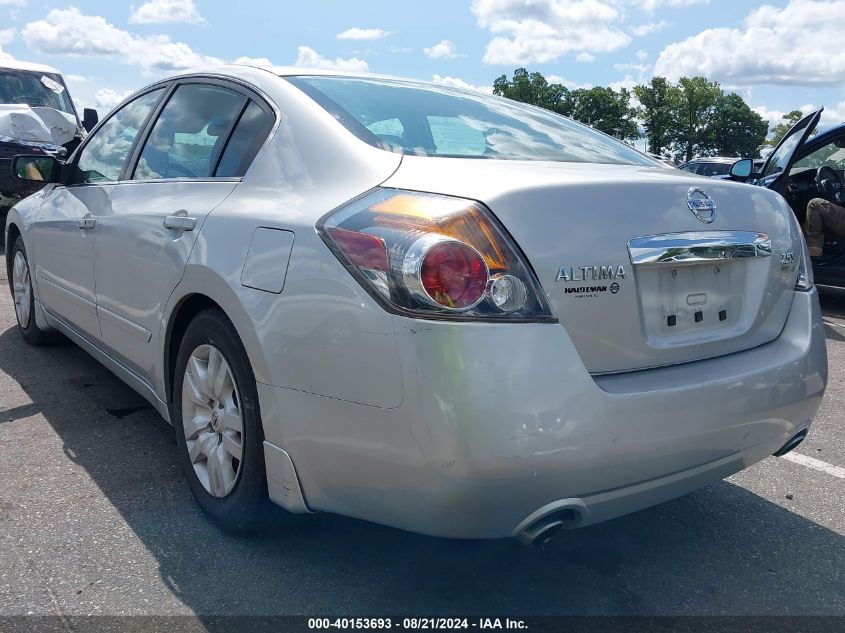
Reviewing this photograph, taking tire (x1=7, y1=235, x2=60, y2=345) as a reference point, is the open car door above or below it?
above

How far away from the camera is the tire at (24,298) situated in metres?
4.95

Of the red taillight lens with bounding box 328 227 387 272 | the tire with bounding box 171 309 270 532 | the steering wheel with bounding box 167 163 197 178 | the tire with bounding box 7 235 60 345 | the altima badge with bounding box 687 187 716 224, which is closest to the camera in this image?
the red taillight lens with bounding box 328 227 387 272

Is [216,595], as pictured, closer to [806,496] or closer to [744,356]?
[744,356]

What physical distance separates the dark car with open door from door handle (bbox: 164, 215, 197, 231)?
18.6 feet

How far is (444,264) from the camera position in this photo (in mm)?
1950

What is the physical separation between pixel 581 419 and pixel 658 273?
20.6 inches

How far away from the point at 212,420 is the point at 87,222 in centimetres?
150

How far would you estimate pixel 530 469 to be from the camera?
1.92 meters

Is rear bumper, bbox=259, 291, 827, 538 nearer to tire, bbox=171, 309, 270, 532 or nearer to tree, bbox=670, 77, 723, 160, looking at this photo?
tire, bbox=171, 309, 270, 532

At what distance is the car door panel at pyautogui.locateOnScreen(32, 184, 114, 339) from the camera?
3691 millimetres

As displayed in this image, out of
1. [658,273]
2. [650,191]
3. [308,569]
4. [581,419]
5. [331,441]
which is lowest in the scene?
[308,569]

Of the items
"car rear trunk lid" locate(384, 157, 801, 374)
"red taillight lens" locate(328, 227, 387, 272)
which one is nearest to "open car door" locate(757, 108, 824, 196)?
"car rear trunk lid" locate(384, 157, 801, 374)

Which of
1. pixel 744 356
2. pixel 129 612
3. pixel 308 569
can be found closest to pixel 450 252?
pixel 744 356

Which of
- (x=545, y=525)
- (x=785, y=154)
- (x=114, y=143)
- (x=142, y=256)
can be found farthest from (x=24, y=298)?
(x=785, y=154)
